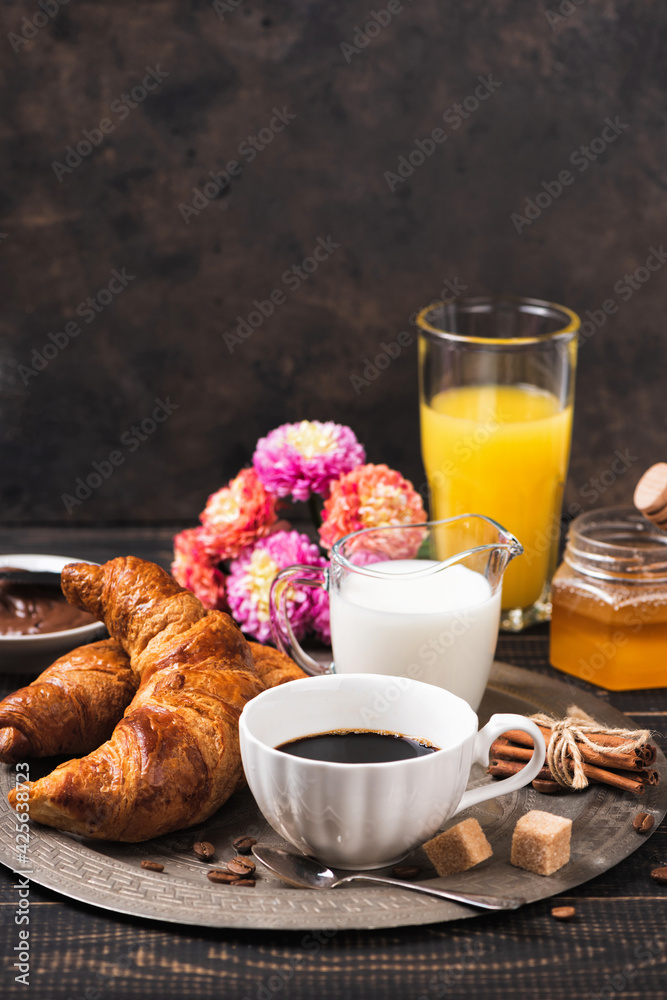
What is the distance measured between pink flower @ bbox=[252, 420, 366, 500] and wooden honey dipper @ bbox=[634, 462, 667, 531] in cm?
42

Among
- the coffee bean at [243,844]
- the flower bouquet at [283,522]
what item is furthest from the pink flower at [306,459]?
the coffee bean at [243,844]

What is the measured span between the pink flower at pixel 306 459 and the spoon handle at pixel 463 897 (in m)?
0.73

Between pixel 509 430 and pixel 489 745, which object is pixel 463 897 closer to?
pixel 489 745

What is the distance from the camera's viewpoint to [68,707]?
116cm

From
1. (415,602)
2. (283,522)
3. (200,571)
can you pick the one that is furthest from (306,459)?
(415,602)

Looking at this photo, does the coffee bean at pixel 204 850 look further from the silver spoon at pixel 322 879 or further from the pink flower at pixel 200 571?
the pink flower at pixel 200 571

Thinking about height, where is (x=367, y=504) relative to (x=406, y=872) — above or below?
above

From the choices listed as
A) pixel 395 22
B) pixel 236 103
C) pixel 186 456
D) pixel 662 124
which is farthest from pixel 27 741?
pixel 662 124

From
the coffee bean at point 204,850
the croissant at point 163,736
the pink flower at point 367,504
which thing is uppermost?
the pink flower at point 367,504

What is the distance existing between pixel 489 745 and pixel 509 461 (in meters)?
0.69

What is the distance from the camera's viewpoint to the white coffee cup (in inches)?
35.2

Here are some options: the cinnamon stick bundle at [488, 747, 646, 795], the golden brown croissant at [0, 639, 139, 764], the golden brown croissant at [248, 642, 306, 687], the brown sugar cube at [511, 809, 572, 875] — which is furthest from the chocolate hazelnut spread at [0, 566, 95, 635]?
the brown sugar cube at [511, 809, 572, 875]

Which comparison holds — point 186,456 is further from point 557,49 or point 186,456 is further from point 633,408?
point 557,49

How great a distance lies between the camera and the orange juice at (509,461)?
1.58 meters
